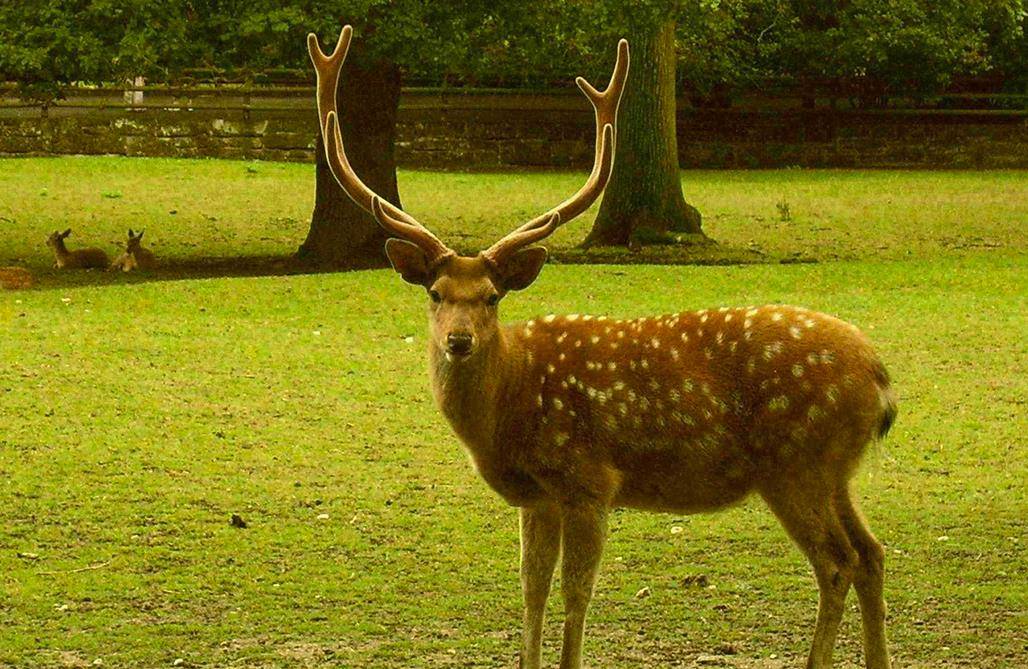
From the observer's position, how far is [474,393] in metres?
6.15

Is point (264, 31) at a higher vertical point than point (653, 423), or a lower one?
higher

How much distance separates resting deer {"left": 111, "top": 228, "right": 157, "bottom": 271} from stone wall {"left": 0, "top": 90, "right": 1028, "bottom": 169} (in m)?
11.0

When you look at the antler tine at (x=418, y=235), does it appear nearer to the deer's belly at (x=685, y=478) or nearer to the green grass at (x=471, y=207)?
the deer's belly at (x=685, y=478)

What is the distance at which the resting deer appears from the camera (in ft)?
54.9

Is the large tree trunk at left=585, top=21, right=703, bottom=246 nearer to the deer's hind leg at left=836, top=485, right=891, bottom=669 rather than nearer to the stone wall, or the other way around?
the stone wall

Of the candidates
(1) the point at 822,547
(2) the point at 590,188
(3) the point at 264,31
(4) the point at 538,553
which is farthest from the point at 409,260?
(3) the point at 264,31

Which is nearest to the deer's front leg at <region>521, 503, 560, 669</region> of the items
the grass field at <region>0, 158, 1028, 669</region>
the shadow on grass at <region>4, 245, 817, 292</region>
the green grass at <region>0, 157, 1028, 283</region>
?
the grass field at <region>0, 158, 1028, 669</region>

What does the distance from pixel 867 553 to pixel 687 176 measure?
2271 cm

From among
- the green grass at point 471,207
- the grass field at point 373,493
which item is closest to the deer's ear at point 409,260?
the grass field at point 373,493

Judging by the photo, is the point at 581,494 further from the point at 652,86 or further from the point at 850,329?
the point at 652,86

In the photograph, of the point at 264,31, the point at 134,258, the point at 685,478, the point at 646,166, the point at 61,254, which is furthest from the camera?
the point at 646,166

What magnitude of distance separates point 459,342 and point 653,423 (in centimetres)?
75

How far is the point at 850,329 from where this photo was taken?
622 cm

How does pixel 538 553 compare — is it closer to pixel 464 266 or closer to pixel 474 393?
pixel 474 393
